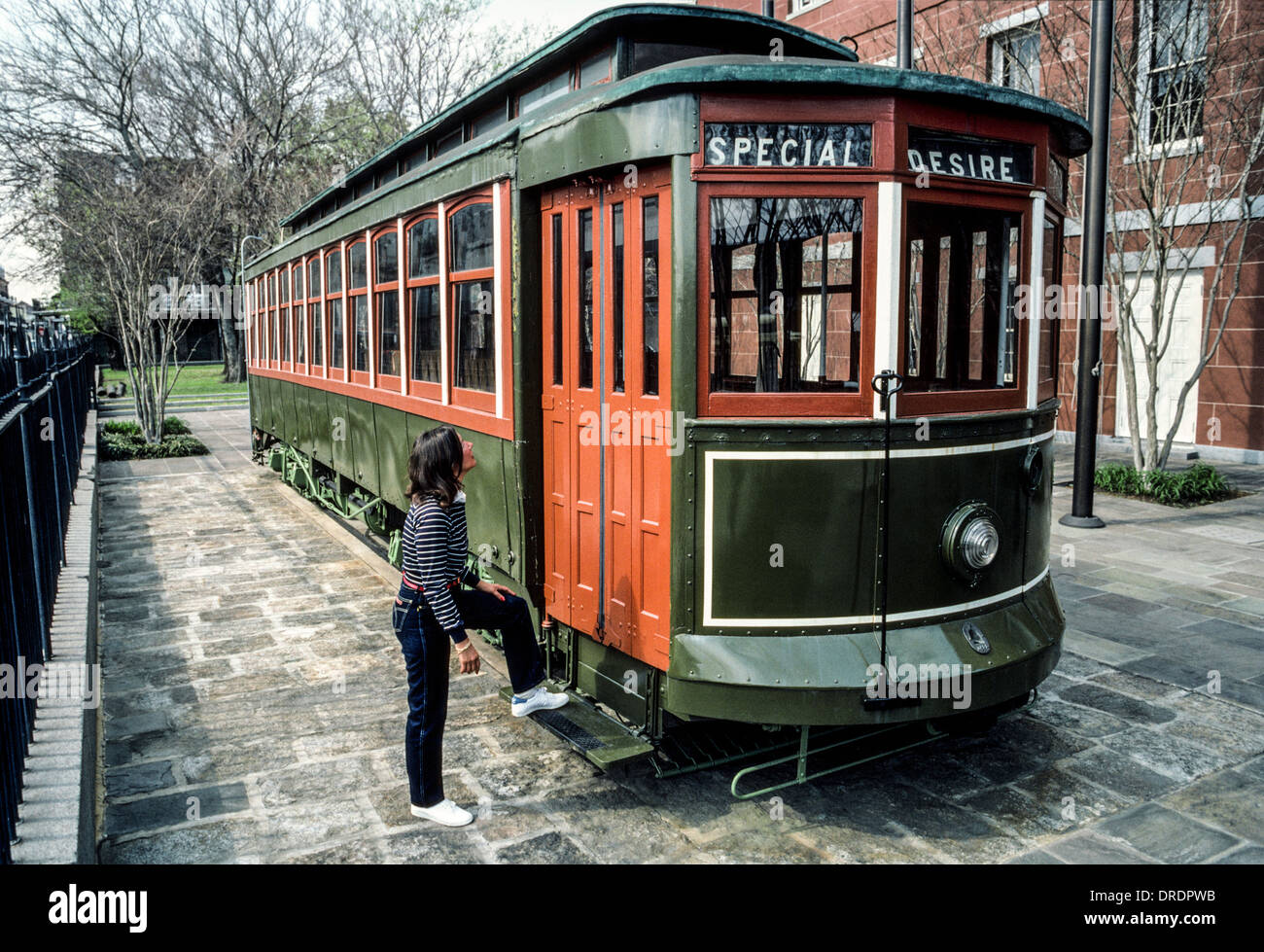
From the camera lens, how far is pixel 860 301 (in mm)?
4117

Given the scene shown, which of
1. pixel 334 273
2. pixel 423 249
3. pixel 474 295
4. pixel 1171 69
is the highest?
pixel 1171 69

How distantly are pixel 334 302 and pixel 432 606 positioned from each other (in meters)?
6.73

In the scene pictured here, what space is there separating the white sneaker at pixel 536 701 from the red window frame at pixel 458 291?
5.20 ft

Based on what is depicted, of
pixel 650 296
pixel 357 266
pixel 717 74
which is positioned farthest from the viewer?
pixel 357 266

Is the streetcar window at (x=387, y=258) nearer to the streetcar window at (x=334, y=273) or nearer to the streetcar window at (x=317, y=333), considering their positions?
the streetcar window at (x=334, y=273)

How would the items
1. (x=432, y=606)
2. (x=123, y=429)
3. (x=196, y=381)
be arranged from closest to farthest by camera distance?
(x=432, y=606), (x=123, y=429), (x=196, y=381)

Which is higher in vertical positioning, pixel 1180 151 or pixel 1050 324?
pixel 1180 151

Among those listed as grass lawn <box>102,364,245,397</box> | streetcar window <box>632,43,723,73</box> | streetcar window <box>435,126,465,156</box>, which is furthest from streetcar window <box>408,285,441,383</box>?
grass lawn <box>102,364,245,397</box>

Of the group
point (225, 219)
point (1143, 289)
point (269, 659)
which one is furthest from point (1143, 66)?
point (225, 219)

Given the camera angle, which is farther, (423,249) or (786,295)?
(423,249)

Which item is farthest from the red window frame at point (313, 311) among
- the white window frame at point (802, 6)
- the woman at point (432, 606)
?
the white window frame at point (802, 6)

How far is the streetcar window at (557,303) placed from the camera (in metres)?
4.95

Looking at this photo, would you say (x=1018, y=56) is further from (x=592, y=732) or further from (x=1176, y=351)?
(x=592, y=732)

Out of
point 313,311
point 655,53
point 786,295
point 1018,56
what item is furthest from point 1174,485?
point 313,311
